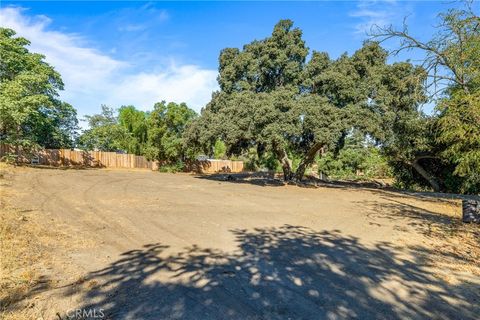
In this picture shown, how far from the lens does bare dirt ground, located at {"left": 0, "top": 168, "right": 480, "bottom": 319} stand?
3.21 metres

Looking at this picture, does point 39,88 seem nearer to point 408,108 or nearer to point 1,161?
point 1,161

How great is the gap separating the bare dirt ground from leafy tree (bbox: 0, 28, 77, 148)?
13490 mm

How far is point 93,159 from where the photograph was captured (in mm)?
29938

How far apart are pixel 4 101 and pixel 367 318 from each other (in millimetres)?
21225

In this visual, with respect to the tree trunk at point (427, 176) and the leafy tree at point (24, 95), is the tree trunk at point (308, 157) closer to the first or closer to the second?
the tree trunk at point (427, 176)

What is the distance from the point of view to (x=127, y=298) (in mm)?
3305

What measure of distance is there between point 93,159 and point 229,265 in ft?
96.6

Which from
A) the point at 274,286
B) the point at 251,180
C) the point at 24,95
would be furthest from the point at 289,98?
the point at 24,95

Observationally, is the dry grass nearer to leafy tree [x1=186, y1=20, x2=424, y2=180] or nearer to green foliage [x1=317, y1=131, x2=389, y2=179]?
leafy tree [x1=186, y1=20, x2=424, y2=180]

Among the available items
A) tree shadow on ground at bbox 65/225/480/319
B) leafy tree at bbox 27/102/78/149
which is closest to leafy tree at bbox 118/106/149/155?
leafy tree at bbox 27/102/78/149

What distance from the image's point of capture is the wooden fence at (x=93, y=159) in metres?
24.4

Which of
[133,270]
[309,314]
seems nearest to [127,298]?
[133,270]

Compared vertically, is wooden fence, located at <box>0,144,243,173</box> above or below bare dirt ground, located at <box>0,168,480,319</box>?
above

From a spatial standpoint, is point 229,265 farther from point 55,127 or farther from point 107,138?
point 107,138
